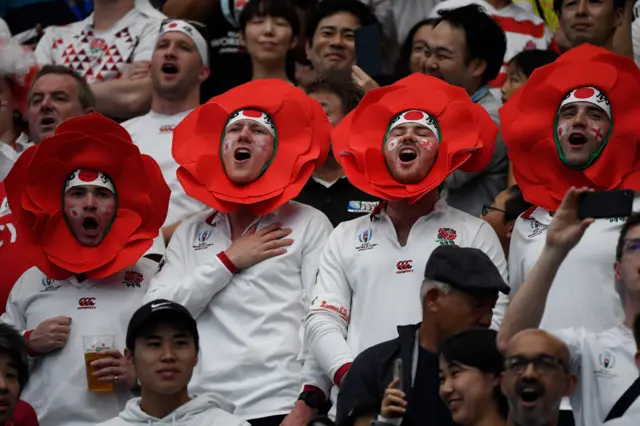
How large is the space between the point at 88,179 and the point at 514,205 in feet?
6.84

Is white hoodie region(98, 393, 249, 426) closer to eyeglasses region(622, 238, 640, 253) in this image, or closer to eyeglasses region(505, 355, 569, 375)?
eyeglasses region(505, 355, 569, 375)

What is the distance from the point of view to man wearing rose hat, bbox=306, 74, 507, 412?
729 centimetres

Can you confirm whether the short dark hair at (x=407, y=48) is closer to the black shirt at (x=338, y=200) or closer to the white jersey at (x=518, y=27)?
the white jersey at (x=518, y=27)

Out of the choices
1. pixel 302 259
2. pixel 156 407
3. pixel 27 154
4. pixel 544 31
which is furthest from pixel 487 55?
pixel 156 407

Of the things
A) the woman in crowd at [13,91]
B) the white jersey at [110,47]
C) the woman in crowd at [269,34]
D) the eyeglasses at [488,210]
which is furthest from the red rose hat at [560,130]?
the woman in crowd at [13,91]

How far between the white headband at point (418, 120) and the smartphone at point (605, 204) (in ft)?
5.92

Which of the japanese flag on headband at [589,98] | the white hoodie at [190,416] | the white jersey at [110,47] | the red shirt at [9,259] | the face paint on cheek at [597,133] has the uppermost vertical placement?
the white jersey at [110,47]

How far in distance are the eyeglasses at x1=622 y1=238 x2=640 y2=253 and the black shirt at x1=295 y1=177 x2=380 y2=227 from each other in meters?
2.16

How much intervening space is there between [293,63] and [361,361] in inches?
153

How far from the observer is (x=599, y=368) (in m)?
6.15

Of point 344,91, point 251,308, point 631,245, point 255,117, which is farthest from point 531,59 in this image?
point 631,245

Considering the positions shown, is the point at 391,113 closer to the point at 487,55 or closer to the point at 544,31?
the point at 487,55

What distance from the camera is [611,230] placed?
7242 mm

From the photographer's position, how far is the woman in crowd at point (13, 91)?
983cm
